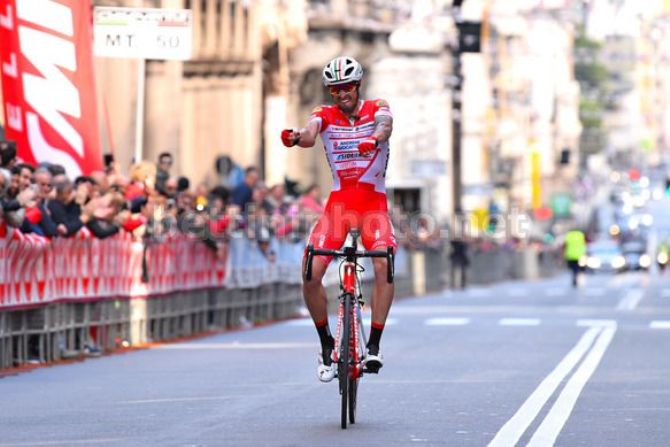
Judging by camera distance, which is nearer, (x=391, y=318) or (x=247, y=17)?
(x=391, y=318)

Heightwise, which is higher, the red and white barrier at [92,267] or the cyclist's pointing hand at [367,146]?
the cyclist's pointing hand at [367,146]

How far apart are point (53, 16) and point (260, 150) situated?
87.1ft

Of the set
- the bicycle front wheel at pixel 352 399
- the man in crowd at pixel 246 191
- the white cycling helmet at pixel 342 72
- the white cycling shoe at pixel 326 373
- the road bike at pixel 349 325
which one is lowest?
the bicycle front wheel at pixel 352 399

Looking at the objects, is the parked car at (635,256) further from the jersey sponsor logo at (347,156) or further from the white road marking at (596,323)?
the jersey sponsor logo at (347,156)

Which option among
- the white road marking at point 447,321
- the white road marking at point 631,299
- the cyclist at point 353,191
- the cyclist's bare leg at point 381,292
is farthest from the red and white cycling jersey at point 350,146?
the white road marking at point 631,299

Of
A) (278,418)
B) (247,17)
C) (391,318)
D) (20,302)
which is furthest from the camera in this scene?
(247,17)

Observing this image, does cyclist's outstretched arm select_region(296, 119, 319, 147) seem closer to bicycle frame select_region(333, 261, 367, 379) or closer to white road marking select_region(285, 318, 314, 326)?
bicycle frame select_region(333, 261, 367, 379)

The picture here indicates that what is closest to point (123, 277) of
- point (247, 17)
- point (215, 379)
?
point (215, 379)

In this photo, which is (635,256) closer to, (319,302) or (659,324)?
(659,324)

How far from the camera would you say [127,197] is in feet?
83.0

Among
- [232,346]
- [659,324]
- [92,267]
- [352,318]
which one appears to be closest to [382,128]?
[352,318]

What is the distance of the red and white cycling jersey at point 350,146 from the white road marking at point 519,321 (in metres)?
16.2

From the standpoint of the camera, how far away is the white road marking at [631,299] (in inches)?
1569

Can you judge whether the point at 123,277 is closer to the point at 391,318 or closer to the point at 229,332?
the point at 229,332
